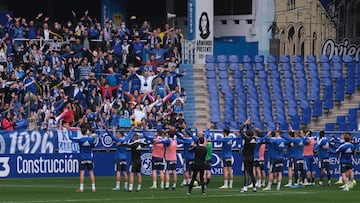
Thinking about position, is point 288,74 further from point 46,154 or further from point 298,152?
point 46,154

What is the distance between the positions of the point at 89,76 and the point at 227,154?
1014cm

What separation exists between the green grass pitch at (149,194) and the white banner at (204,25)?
500 inches

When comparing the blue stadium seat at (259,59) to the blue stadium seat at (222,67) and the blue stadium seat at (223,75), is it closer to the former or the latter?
the blue stadium seat at (222,67)

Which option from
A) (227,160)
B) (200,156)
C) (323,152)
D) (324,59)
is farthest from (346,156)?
(324,59)

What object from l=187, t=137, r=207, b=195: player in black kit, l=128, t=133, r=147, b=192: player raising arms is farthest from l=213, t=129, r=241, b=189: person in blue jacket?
l=187, t=137, r=207, b=195: player in black kit

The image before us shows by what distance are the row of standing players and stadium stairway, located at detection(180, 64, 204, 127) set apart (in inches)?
241

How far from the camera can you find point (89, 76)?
51.0m

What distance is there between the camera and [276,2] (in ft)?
202

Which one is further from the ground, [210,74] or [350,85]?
[210,74]

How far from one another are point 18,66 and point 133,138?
40.2 feet

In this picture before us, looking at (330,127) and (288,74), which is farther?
(288,74)

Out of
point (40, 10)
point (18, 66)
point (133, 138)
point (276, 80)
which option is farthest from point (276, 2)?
point (133, 138)

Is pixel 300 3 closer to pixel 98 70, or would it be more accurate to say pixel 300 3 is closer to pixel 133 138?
pixel 98 70

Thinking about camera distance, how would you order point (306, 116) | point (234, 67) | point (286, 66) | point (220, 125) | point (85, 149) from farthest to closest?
point (286, 66), point (234, 67), point (306, 116), point (220, 125), point (85, 149)
